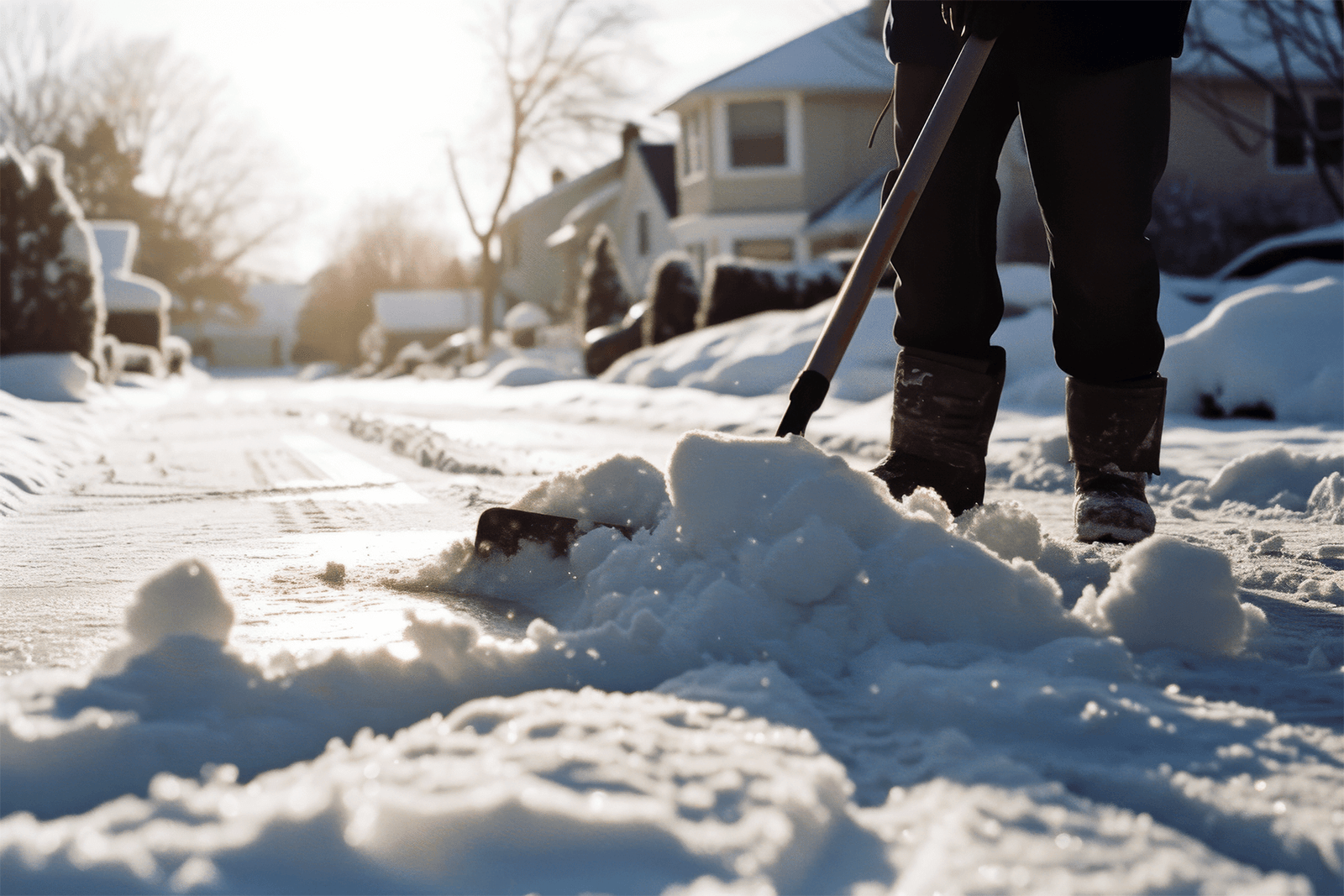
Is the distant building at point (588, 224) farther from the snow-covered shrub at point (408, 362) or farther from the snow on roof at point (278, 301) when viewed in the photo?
the snow on roof at point (278, 301)

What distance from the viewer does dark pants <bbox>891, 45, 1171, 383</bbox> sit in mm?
2287

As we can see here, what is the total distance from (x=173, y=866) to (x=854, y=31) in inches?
903

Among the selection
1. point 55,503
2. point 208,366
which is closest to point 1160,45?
point 55,503

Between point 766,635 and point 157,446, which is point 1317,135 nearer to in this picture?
point 157,446

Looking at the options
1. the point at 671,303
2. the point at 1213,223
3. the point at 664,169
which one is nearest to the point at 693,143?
the point at 664,169

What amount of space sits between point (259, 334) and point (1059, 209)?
221ft

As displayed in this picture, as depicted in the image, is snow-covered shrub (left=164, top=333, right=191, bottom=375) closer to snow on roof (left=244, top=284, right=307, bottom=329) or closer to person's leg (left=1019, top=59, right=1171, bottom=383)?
person's leg (left=1019, top=59, right=1171, bottom=383)

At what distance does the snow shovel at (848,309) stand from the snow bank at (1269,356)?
148 inches

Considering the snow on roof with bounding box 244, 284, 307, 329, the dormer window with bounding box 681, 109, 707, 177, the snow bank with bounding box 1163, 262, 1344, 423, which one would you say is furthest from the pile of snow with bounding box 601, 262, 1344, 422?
the snow on roof with bounding box 244, 284, 307, 329

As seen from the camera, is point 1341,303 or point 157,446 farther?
point 157,446

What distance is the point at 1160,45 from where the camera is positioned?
225 cm

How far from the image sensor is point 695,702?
1192 millimetres

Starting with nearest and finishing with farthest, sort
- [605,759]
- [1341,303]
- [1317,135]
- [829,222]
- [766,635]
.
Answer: [605,759]
[766,635]
[1341,303]
[1317,135]
[829,222]

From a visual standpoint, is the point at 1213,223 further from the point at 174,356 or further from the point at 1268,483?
the point at 174,356
